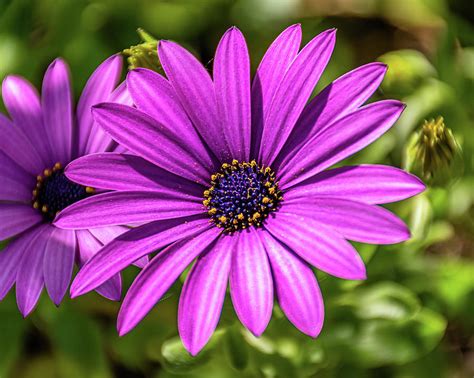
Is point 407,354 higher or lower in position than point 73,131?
lower

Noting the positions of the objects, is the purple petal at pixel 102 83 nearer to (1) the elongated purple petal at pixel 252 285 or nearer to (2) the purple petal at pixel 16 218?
(2) the purple petal at pixel 16 218

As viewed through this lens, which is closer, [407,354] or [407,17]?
[407,354]

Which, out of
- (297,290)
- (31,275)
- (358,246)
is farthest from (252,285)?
(358,246)

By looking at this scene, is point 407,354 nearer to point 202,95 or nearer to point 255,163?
point 255,163

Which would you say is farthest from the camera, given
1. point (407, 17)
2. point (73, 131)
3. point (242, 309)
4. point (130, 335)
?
point (407, 17)

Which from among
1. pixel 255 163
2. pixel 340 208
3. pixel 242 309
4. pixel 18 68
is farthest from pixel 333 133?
pixel 18 68

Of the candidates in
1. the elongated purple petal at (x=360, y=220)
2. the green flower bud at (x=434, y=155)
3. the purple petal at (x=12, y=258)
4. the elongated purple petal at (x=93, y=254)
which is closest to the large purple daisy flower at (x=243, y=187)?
the elongated purple petal at (x=360, y=220)

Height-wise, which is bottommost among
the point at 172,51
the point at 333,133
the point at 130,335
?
the point at 130,335

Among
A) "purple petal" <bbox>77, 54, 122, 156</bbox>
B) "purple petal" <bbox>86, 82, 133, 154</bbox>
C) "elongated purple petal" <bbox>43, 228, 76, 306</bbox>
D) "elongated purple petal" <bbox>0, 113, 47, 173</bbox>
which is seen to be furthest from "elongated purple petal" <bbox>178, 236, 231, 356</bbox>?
"elongated purple petal" <bbox>0, 113, 47, 173</bbox>
